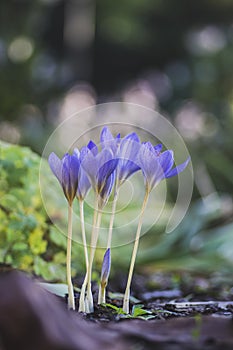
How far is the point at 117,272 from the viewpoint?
2055 millimetres

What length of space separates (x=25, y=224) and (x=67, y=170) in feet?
2.38

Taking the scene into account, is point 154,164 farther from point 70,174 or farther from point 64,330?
point 64,330

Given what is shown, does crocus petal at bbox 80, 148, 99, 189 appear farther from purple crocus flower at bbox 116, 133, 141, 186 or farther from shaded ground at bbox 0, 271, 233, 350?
shaded ground at bbox 0, 271, 233, 350

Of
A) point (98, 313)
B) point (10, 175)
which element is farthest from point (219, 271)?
point (98, 313)

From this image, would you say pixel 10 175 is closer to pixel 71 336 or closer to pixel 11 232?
pixel 11 232

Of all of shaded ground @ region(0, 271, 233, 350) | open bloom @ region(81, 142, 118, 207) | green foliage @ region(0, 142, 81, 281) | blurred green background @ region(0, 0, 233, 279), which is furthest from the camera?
blurred green background @ region(0, 0, 233, 279)

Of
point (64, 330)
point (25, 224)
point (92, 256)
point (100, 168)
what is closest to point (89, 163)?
point (100, 168)

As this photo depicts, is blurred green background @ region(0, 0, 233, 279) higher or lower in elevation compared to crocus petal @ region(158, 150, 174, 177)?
higher

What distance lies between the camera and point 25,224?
1580mm

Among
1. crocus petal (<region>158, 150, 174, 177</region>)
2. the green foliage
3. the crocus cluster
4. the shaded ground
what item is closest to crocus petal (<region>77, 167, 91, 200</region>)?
the crocus cluster

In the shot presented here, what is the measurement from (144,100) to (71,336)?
5.28 meters

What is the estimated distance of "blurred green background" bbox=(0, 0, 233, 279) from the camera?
1.77 metres

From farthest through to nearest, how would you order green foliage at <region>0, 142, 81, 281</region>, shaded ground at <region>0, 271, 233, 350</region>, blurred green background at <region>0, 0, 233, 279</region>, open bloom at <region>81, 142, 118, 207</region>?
blurred green background at <region>0, 0, 233, 279</region>
green foliage at <region>0, 142, 81, 281</region>
open bloom at <region>81, 142, 118, 207</region>
shaded ground at <region>0, 271, 233, 350</region>

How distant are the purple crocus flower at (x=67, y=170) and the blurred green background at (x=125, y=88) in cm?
70
